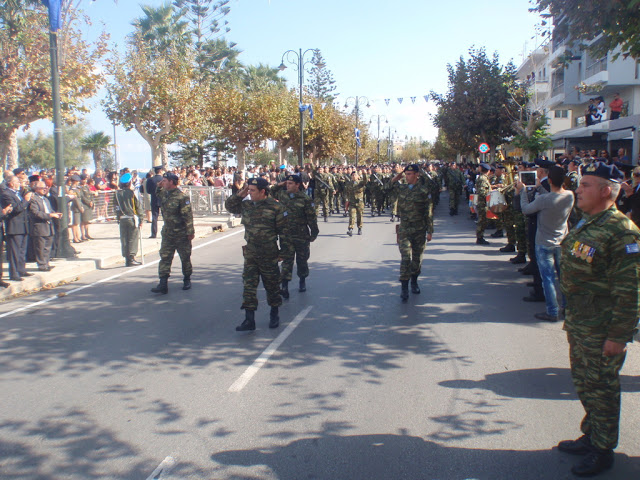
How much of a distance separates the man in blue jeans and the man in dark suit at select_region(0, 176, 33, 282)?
8.02 meters

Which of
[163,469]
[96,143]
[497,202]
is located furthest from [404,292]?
[96,143]

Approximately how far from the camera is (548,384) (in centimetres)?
504

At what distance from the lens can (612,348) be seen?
3449mm

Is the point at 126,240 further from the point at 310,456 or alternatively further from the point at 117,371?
the point at 310,456

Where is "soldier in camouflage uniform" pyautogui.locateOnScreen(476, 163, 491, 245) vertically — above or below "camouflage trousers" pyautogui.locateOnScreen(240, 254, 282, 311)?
above

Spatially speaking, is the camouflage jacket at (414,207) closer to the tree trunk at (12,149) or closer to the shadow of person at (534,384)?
the shadow of person at (534,384)

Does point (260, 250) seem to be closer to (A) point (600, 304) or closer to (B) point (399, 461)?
(B) point (399, 461)

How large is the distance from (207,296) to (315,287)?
172 cm

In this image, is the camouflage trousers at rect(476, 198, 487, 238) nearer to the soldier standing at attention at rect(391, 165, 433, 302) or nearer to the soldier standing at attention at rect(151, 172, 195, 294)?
the soldier standing at attention at rect(391, 165, 433, 302)

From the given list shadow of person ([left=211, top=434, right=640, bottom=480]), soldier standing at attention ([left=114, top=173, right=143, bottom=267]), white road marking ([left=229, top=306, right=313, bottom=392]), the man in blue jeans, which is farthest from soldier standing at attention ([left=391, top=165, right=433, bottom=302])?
soldier standing at attention ([left=114, top=173, right=143, bottom=267])

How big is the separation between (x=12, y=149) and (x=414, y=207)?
20600mm

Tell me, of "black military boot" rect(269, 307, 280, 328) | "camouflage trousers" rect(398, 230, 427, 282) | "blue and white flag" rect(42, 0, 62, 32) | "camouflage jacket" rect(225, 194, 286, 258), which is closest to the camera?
"camouflage jacket" rect(225, 194, 286, 258)

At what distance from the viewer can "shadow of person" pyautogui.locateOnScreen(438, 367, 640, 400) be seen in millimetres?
4828

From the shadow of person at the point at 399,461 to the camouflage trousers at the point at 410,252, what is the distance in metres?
4.31
